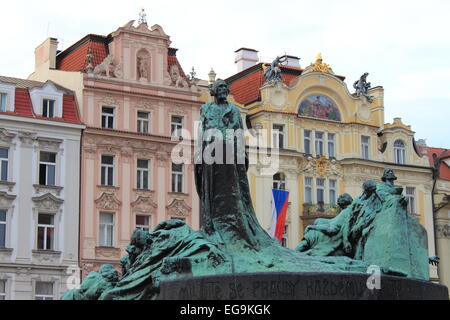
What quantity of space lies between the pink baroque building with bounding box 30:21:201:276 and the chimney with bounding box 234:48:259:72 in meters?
5.82

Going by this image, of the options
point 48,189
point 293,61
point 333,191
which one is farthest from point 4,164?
point 293,61

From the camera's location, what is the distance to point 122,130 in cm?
3634

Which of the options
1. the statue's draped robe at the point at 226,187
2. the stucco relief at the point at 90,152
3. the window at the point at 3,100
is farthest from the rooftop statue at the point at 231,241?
the stucco relief at the point at 90,152

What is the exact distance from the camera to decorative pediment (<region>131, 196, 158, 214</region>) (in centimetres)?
3641

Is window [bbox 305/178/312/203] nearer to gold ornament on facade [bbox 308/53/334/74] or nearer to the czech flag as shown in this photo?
the czech flag

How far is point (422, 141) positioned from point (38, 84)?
57.1ft

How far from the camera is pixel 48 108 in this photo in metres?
35.7

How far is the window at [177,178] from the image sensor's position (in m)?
37.5

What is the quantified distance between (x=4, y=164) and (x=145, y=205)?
206 inches

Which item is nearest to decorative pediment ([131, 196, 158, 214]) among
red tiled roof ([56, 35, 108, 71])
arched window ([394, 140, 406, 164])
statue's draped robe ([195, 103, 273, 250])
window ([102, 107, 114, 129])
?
window ([102, 107, 114, 129])

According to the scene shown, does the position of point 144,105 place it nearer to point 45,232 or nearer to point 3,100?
point 3,100
